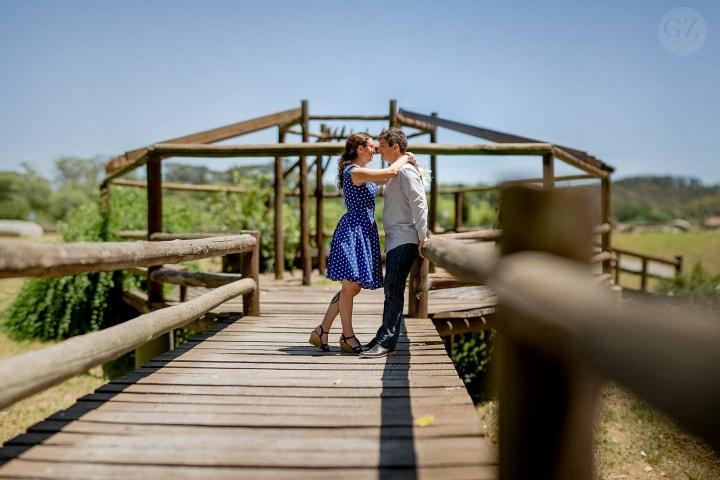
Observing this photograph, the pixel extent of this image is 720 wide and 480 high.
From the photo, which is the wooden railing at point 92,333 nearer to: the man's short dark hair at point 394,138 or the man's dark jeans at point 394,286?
the man's dark jeans at point 394,286

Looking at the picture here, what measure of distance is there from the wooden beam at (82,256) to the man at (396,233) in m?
1.32

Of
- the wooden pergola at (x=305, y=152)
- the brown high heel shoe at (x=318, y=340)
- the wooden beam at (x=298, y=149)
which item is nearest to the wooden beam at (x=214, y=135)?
the wooden pergola at (x=305, y=152)

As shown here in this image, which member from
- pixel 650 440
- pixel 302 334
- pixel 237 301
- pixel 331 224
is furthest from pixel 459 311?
pixel 331 224

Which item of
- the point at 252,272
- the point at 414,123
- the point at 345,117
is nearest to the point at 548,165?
the point at 414,123

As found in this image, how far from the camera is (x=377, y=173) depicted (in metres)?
3.49

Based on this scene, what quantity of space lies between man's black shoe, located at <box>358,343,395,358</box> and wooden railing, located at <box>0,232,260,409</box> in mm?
1184

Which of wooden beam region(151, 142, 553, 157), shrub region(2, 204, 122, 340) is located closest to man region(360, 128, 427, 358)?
wooden beam region(151, 142, 553, 157)

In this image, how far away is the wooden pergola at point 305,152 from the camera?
218 inches

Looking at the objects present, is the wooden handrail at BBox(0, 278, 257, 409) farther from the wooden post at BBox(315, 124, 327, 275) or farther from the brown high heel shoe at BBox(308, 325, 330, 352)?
the wooden post at BBox(315, 124, 327, 275)

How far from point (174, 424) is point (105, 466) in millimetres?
442

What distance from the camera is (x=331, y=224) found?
12430 mm

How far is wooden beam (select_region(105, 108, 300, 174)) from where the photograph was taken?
675 cm

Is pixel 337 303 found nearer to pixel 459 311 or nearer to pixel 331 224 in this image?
pixel 459 311

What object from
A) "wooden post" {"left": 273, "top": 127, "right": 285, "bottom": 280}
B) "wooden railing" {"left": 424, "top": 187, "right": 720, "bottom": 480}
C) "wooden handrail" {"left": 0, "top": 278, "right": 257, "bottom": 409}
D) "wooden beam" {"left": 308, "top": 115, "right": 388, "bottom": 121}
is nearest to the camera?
"wooden railing" {"left": 424, "top": 187, "right": 720, "bottom": 480}
